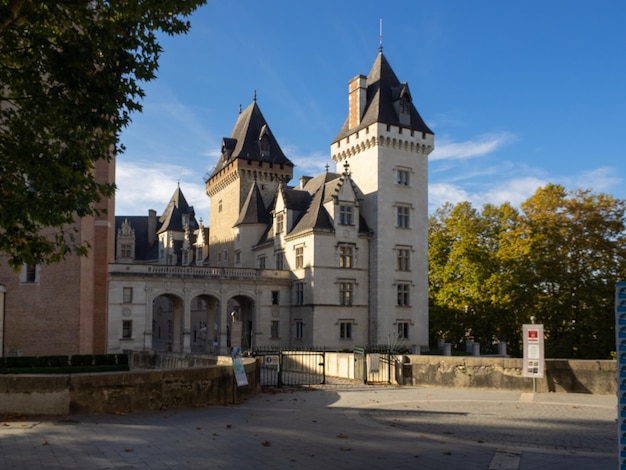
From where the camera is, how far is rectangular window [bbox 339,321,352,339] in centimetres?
4472

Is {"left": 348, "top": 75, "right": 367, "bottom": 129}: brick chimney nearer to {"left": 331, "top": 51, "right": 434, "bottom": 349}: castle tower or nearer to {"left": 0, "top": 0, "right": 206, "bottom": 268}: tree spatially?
{"left": 331, "top": 51, "right": 434, "bottom": 349}: castle tower

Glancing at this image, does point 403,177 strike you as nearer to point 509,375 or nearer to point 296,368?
point 296,368

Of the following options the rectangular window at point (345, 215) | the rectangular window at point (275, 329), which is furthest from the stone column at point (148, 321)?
the rectangular window at point (345, 215)

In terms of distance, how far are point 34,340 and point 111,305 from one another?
10.4 m

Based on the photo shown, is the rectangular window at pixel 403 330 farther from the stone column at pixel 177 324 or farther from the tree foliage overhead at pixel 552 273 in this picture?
the stone column at pixel 177 324

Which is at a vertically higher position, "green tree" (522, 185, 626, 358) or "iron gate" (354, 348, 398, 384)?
"green tree" (522, 185, 626, 358)

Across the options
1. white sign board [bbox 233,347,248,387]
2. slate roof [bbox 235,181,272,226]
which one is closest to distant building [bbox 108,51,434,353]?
slate roof [bbox 235,181,272,226]

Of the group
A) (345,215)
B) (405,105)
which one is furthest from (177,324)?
(405,105)

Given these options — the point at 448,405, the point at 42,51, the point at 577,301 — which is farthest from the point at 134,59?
the point at 577,301

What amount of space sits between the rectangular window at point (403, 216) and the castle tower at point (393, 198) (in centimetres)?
8

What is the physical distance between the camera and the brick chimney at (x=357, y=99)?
49.2 m

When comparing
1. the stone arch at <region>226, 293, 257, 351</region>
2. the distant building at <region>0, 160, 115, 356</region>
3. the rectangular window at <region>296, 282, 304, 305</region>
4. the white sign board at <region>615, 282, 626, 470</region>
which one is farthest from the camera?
the stone arch at <region>226, 293, 257, 351</region>

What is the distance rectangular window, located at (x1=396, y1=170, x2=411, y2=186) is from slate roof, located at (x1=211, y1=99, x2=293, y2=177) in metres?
15.1

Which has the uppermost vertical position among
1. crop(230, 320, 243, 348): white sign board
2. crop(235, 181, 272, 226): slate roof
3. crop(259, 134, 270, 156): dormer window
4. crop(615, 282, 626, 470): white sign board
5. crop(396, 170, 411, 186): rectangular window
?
crop(259, 134, 270, 156): dormer window
